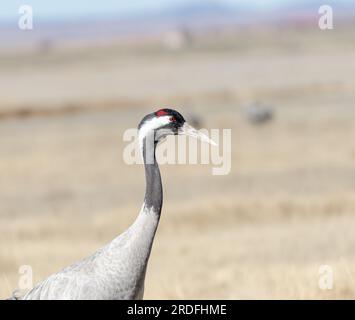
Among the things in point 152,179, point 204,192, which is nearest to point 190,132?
point 152,179

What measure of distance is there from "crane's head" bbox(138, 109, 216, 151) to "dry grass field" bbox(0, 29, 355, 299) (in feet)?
11.7

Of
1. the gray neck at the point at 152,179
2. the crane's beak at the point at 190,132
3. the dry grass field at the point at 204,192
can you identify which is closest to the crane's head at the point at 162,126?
the crane's beak at the point at 190,132

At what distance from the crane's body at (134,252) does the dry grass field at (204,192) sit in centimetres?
339

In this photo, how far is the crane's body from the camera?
7793 mm

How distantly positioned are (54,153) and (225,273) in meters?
20.6

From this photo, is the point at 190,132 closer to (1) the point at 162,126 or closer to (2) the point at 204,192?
(1) the point at 162,126

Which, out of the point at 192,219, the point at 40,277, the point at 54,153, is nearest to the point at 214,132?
the point at 54,153

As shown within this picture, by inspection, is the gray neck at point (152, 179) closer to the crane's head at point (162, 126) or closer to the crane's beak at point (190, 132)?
the crane's head at point (162, 126)

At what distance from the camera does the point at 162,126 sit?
Result: 7789mm

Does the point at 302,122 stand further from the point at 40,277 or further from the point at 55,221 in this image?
the point at 40,277

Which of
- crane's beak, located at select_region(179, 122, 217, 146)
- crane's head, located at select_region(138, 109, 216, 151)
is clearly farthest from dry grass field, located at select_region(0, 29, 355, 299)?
crane's head, located at select_region(138, 109, 216, 151)

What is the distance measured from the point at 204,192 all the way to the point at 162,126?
61.7ft

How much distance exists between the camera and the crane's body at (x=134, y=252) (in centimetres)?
779

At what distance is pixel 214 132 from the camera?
126 ft
